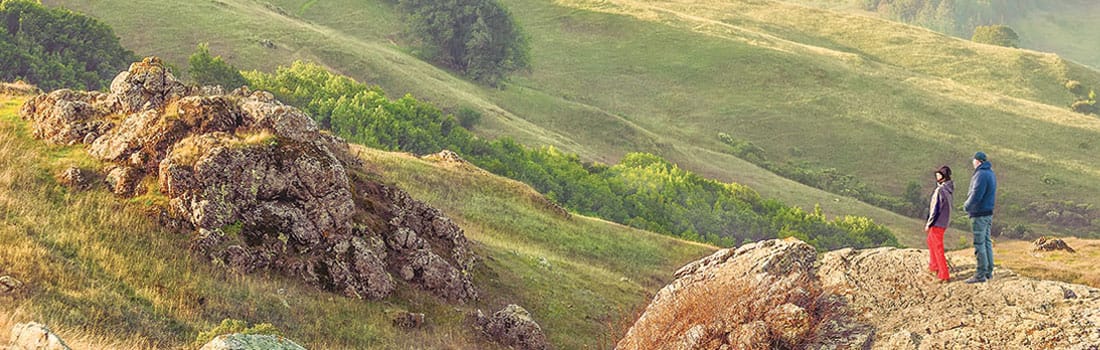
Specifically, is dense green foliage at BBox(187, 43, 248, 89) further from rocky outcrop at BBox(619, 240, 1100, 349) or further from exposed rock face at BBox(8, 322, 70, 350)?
exposed rock face at BBox(8, 322, 70, 350)

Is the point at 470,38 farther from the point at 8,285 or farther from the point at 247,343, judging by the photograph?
the point at 247,343

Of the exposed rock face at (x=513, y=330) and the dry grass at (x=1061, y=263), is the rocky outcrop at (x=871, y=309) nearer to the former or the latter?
the exposed rock face at (x=513, y=330)

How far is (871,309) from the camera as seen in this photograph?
1695 cm

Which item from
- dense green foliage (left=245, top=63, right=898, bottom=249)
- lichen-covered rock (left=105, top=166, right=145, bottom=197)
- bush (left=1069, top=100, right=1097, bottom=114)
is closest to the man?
lichen-covered rock (left=105, top=166, right=145, bottom=197)

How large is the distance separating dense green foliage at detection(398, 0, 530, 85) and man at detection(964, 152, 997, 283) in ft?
298

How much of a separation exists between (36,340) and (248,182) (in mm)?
8999

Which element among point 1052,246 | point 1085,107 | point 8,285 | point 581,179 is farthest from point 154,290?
point 1085,107

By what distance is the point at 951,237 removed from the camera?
77812mm

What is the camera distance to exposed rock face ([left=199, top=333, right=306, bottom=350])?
1076 centimetres

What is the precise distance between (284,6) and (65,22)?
58.9 m

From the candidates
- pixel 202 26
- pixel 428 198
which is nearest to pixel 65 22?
pixel 202 26

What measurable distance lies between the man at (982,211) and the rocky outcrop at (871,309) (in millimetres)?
340

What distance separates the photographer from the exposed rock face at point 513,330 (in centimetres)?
2100

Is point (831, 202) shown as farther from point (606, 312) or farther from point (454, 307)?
point (454, 307)
